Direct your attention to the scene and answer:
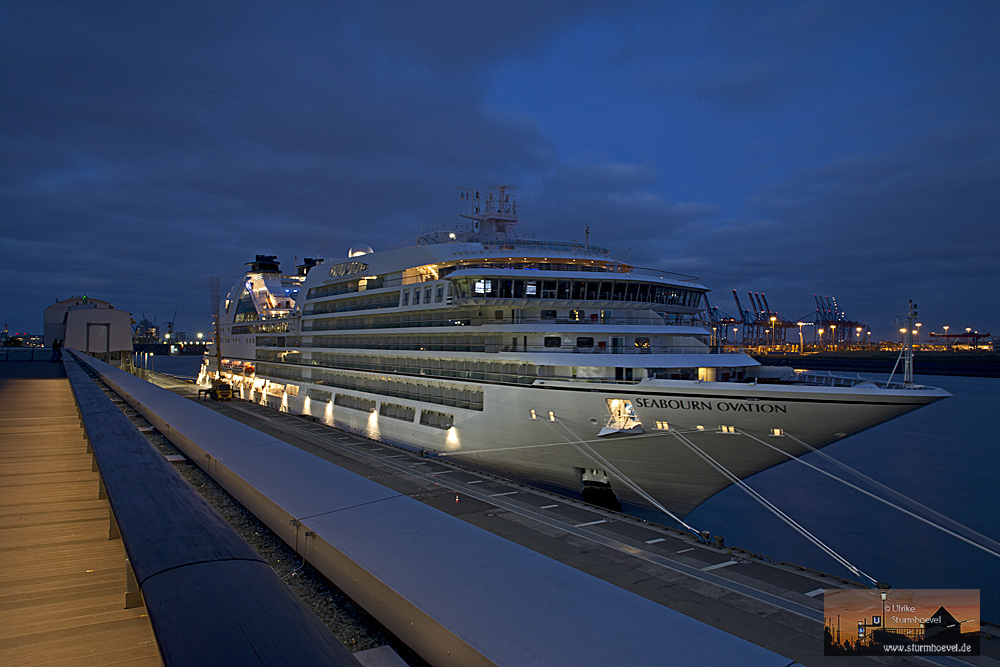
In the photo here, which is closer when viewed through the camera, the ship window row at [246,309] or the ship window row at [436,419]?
the ship window row at [436,419]

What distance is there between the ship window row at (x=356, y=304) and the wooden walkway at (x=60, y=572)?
1987 centimetres

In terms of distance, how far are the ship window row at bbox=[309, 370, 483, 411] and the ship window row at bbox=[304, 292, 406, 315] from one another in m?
4.05

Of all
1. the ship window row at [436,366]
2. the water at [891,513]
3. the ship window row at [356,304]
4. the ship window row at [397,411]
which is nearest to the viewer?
the water at [891,513]

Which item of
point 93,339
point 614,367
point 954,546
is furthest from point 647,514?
point 93,339

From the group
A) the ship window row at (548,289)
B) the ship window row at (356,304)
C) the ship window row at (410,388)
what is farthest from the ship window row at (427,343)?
the ship window row at (548,289)

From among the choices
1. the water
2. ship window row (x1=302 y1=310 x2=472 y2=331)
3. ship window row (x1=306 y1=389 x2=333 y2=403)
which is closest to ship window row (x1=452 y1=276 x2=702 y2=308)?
ship window row (x1=302 y1=310 x2=472 y2=331)

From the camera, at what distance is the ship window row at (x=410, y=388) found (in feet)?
73.8

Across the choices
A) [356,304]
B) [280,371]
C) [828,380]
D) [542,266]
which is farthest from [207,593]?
[280,371]

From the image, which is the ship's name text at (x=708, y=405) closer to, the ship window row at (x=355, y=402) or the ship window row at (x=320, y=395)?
the ship window row at (x=355, y=402)

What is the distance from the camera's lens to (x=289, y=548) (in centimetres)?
643

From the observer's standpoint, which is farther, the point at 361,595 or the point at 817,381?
the point at 817,381

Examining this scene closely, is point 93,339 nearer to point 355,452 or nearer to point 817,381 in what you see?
point 355,452

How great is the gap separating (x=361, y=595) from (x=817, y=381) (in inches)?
683

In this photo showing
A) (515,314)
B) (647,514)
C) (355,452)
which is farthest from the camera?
(515,314)
